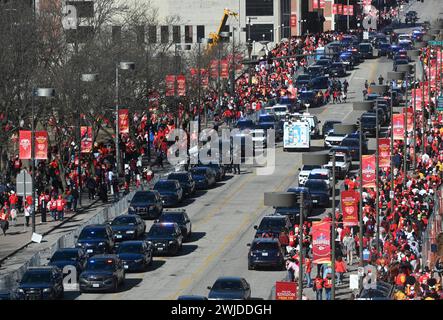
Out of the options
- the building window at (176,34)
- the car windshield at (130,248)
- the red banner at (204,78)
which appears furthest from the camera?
the building window at (176,34)

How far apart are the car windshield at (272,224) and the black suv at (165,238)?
297 centimetres

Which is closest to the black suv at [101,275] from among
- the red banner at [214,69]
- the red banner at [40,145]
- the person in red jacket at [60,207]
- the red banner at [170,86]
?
the person in red jacket at [60,207]

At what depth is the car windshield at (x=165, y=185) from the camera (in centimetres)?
5675

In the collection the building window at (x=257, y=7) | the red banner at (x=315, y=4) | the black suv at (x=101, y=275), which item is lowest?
the black suv at (x=101, y=275)

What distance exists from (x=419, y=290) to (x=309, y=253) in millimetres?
12978

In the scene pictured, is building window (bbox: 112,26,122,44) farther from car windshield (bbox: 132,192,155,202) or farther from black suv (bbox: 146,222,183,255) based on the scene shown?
black suv (bbox: 146,222,183,255)

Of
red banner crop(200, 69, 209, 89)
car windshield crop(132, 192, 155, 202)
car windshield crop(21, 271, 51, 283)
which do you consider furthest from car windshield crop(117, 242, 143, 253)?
red banner crop(200, 69, 209, 89)

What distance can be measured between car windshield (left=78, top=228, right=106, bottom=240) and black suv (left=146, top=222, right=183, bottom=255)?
154 centimetres

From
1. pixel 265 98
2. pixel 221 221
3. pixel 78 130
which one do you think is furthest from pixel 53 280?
pixel 265 98

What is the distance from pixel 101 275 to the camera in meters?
37.7

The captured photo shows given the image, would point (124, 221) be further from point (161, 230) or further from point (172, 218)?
point (161, 230)

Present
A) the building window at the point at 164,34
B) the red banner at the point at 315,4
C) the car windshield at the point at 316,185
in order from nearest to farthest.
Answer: the car windshield at the point at 316,185 → the building window at the point at 164,34 → the red banner at the point at 315,4

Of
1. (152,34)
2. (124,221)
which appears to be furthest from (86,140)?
(152,34)

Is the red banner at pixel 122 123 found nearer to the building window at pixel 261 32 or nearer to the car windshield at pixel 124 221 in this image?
the car windshield at pixel 124 221
